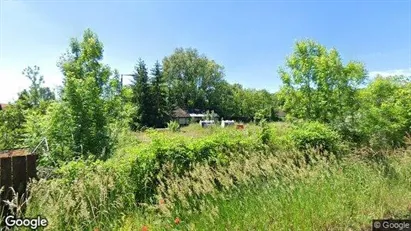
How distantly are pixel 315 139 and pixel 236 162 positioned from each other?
8.74 feet

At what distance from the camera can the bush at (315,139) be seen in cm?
660

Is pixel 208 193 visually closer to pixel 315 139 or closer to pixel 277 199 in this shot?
pixel 277 199

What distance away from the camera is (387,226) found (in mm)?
3631

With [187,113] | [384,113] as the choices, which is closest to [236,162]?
[384,113]

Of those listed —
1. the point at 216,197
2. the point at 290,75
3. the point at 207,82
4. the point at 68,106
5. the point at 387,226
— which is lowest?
the point at 387,226

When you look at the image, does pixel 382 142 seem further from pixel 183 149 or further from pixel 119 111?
pixel 119 111

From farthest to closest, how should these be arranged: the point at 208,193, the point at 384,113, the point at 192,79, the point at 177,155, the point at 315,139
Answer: the point at 192,79
the point at 384,113
the point at 315,139
the point at 177,155
the point at 208,193

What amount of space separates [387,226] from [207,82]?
57.2 metres

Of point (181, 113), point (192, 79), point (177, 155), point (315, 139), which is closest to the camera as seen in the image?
point (177, 155)

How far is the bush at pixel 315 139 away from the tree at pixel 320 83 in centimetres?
220

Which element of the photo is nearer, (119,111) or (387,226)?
(387,226)

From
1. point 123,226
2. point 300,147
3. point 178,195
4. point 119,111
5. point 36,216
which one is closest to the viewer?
point 36,216

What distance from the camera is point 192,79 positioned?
195 feet

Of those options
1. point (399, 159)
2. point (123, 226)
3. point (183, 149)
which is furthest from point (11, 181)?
point (399, 159)
